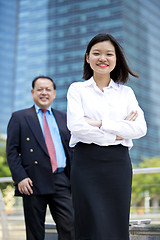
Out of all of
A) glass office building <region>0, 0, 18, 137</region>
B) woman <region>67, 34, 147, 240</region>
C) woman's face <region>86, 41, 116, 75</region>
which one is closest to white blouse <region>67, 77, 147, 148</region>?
woman <region>67, 34, 147, 240</region>

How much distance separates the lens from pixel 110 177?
192 centimetres

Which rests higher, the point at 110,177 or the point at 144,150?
the point at 110,177

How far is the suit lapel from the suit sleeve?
0.10 meters

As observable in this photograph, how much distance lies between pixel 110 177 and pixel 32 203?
45.1 inches

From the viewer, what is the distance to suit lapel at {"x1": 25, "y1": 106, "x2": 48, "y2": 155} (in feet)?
→ 9.75

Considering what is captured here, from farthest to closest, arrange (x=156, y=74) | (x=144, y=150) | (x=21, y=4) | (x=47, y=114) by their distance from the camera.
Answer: (x=21, y=4)
(x=156, y=74)
(x=144, y=150)
(x=47, y=114)

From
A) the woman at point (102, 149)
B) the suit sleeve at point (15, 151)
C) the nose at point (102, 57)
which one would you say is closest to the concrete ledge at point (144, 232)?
the woman at point (102, 149)

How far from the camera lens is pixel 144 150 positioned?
57344mm

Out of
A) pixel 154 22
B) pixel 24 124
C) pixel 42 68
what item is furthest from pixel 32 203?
pixel 154 22

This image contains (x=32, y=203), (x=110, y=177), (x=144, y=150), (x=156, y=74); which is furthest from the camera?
(x=156, y=74)

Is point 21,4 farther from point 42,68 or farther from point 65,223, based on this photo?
point 65,223

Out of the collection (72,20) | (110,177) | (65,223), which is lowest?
(65,223)

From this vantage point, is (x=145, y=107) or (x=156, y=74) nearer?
(x=145, y=107)

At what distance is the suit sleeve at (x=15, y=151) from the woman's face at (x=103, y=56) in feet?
3.85
